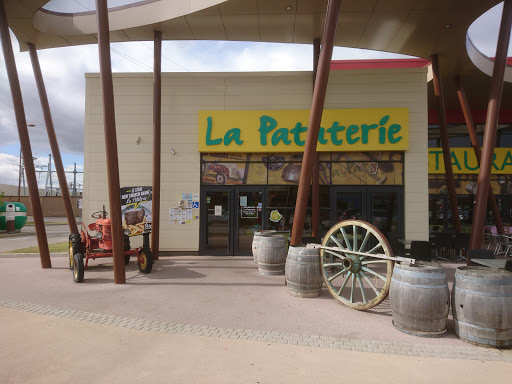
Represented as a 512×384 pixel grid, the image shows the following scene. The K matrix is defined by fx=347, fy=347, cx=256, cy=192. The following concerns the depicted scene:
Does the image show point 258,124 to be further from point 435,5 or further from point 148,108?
point 435,5

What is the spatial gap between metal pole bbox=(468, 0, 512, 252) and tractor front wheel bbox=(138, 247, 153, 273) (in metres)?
8.13

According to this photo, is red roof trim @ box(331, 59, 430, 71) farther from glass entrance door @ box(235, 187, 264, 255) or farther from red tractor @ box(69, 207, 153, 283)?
red tractor @ box(69, 207, 153, 283)

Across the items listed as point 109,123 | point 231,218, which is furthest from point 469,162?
point 109,123

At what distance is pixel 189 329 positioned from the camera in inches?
191

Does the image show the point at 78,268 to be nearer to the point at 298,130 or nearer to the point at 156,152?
the point at 156,152

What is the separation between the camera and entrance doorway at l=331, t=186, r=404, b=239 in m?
11.2

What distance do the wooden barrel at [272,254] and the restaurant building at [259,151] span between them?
2.99 m

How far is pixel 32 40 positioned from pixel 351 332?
1183cm

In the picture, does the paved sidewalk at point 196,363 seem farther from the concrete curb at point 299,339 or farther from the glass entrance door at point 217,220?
the glass entrance door at point 217,220

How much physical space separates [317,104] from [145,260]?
544 centimetres

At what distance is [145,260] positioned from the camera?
27.8 feet

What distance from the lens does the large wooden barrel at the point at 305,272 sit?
633cm

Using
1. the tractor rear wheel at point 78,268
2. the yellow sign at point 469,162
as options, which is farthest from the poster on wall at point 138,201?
the yellow sign at point 469,162

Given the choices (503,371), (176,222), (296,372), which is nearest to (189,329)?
(296,372)
